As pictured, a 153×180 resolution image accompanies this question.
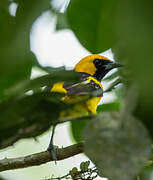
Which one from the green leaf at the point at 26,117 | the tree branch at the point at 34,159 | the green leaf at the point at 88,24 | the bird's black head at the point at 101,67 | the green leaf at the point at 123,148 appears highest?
the green leaf at the point at 88,24

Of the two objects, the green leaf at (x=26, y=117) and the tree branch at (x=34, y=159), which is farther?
the tree branch at (x=34, y=159)

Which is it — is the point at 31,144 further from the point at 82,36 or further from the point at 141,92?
the point at 141,92

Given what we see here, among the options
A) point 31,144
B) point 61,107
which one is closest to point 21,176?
point 31,144

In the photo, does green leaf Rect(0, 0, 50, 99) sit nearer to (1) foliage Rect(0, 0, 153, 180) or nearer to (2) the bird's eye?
(1) foliage Rect(0, 0, 153, 180)

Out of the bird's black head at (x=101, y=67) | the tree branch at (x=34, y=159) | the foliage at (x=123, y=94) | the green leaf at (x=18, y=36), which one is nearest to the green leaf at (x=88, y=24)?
the foliage at (x=123, y=94)

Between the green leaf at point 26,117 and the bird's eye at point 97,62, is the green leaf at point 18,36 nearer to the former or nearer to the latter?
the green leaf at point 26,117

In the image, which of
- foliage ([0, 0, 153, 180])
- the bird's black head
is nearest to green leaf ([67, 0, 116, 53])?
foliage ([0, 0, 153, 180])
